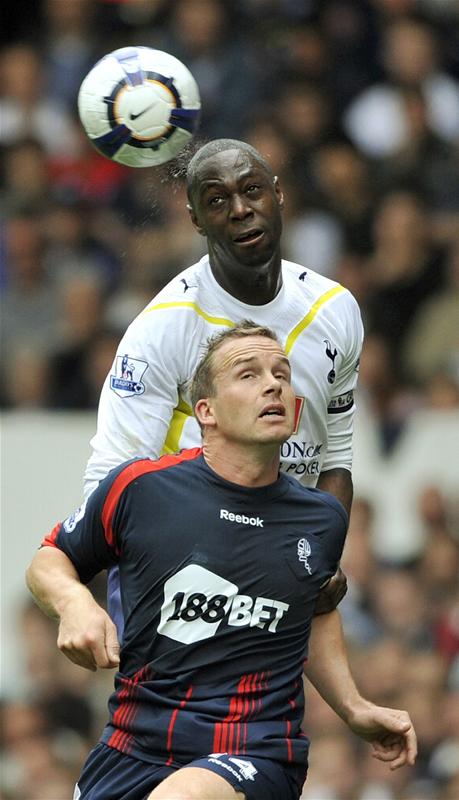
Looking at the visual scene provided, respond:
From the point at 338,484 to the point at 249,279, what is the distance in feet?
2.66

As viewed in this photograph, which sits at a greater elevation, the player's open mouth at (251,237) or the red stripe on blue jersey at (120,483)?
the player's open mouth at (251,237)

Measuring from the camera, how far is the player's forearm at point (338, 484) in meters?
5.64

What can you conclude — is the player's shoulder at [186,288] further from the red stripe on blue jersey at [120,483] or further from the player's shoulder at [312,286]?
the red stripe on blue jersey at [120,483]

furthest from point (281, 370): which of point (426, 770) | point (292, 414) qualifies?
point (426, 770)

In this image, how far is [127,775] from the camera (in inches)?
187

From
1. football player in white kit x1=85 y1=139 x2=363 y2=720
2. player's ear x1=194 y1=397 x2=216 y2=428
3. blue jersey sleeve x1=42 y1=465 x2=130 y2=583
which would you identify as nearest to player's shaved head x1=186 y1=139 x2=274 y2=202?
football player in white kit x1=85 y1=139 x2=363 y2=720

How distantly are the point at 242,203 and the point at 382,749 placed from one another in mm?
1757

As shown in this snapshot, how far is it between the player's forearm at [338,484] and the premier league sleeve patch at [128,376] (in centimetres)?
77

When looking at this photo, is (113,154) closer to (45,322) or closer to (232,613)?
(232,613)

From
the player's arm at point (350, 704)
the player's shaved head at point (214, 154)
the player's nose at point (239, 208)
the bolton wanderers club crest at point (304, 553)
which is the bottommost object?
the player's arm at point (350, 704)

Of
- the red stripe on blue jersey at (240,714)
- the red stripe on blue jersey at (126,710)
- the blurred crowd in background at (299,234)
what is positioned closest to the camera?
the red stripe on blue jersey at (240,714)

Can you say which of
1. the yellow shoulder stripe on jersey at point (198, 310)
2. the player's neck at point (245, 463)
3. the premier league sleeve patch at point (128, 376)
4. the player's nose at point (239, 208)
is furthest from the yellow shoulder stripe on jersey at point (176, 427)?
the player's nose at point (239, 208)

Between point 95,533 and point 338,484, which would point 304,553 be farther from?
point 338,484

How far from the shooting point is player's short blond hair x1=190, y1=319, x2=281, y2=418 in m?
4.96
